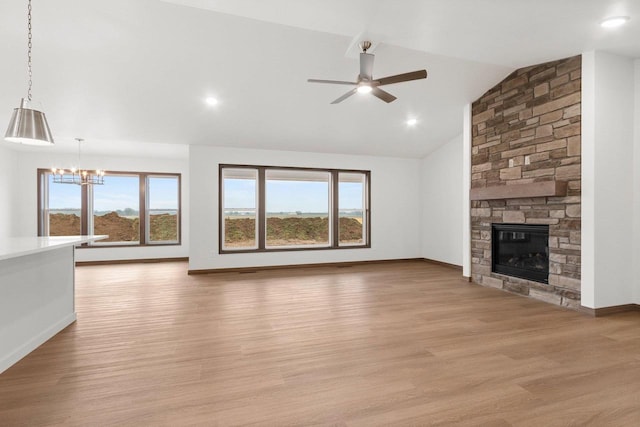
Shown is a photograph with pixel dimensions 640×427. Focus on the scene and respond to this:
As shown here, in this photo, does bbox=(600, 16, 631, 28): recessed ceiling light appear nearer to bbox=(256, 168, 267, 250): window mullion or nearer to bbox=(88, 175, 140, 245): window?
bbox=(256, 168, 267, 250): window mullion

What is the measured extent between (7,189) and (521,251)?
972 centimetres

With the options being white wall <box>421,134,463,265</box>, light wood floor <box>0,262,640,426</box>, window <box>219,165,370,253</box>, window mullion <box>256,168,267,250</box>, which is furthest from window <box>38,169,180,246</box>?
white wall <box>421,134,463,265</box>

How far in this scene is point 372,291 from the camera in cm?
475

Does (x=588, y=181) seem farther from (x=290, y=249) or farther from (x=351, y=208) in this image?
(x=290, y=249)

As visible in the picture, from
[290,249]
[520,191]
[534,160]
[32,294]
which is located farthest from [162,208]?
[534,160]

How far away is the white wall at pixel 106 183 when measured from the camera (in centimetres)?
700

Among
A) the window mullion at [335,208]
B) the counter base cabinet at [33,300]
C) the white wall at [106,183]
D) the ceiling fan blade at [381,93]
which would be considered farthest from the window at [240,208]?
the ceiling fan blade at [381,93]

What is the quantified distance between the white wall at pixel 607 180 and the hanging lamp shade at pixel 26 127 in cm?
544

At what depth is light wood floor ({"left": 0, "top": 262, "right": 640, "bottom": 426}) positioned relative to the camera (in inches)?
73.2

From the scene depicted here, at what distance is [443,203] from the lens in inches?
271

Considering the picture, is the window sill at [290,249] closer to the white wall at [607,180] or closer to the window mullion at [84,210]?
the window mullion at [84,210]

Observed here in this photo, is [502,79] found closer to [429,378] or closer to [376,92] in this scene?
[376,92]

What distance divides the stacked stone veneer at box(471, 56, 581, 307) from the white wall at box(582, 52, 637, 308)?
11cm

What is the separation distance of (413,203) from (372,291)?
3.56 m
